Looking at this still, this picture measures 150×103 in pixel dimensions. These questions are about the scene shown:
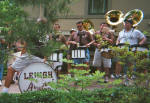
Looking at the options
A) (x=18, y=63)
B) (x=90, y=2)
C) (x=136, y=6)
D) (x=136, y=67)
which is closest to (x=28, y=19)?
(x=136, y=67)

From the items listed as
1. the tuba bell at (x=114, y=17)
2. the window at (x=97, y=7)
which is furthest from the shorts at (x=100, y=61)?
the window at (x=97, y=7)

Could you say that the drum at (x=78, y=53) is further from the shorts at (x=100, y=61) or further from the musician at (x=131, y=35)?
the musician at (x=131, y=35)

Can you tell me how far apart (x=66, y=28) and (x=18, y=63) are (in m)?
9.61

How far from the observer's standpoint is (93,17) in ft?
55.7

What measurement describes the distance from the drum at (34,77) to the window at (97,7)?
33.6 ft

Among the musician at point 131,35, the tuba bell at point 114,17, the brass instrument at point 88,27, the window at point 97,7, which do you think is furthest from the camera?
the window at point 97,7

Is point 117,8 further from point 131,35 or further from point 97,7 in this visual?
point 131,35

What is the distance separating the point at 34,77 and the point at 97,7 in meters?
11.0

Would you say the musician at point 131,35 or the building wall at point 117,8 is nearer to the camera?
the musician at point 131,35

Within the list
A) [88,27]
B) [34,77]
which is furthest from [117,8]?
[34,77]

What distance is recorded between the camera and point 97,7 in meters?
17.6

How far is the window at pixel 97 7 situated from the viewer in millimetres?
17297

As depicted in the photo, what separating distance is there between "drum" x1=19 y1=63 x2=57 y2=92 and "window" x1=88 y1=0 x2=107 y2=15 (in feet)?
33.6

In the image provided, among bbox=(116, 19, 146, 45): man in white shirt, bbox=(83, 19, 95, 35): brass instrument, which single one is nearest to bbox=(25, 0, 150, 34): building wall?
bbox=(83, 19, 95, 35): brass instrument
